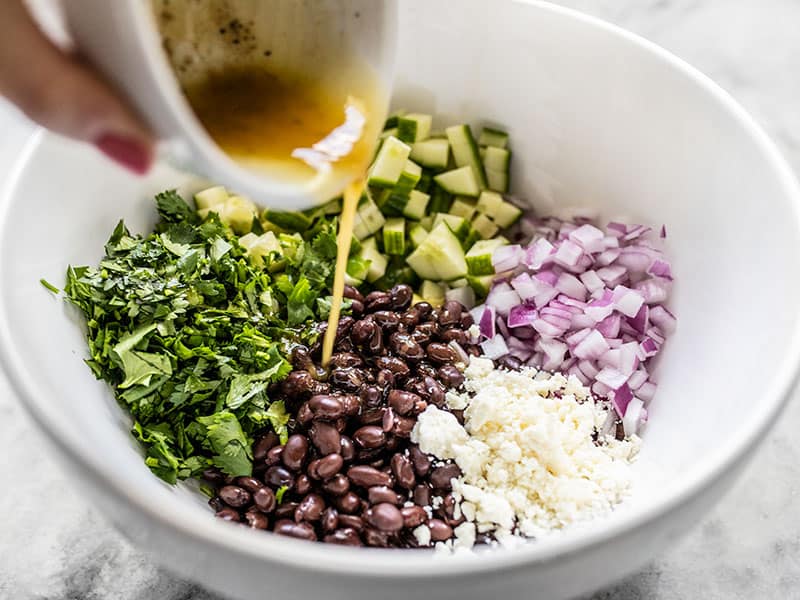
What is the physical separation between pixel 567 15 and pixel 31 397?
61.7 inches

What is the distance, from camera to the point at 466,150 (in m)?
2.44

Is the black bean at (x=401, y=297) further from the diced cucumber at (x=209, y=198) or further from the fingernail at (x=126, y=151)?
the fingernail at (x=126, y=151)

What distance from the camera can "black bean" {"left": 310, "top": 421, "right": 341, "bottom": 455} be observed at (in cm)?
184

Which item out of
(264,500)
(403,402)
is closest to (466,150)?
(403,402)

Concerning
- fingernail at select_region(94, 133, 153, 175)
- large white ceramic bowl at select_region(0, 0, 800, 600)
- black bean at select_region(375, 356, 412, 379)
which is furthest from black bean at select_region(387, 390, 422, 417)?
fingernail at select_region(94, 133, 153, 175)

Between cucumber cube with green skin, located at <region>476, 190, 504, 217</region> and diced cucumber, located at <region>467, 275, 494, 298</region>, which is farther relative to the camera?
cucumber cube with green skin, located at <region>476, 190, 504, 217</region>

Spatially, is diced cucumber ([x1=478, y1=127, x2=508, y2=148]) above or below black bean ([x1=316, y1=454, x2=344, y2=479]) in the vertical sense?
above

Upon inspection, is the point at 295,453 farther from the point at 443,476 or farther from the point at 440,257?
the point at 440,257

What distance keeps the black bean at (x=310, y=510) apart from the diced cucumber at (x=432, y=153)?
1.07 metres

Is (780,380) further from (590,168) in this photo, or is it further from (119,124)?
(119,124)

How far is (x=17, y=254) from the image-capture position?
1769 millimetres

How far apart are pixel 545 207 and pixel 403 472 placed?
1.00m

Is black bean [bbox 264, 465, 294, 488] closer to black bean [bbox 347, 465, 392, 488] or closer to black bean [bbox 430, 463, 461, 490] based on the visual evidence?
black bean [bbox 347, 465, 392, 488]

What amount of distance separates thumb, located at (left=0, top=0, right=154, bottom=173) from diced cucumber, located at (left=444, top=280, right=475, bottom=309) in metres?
1.17
